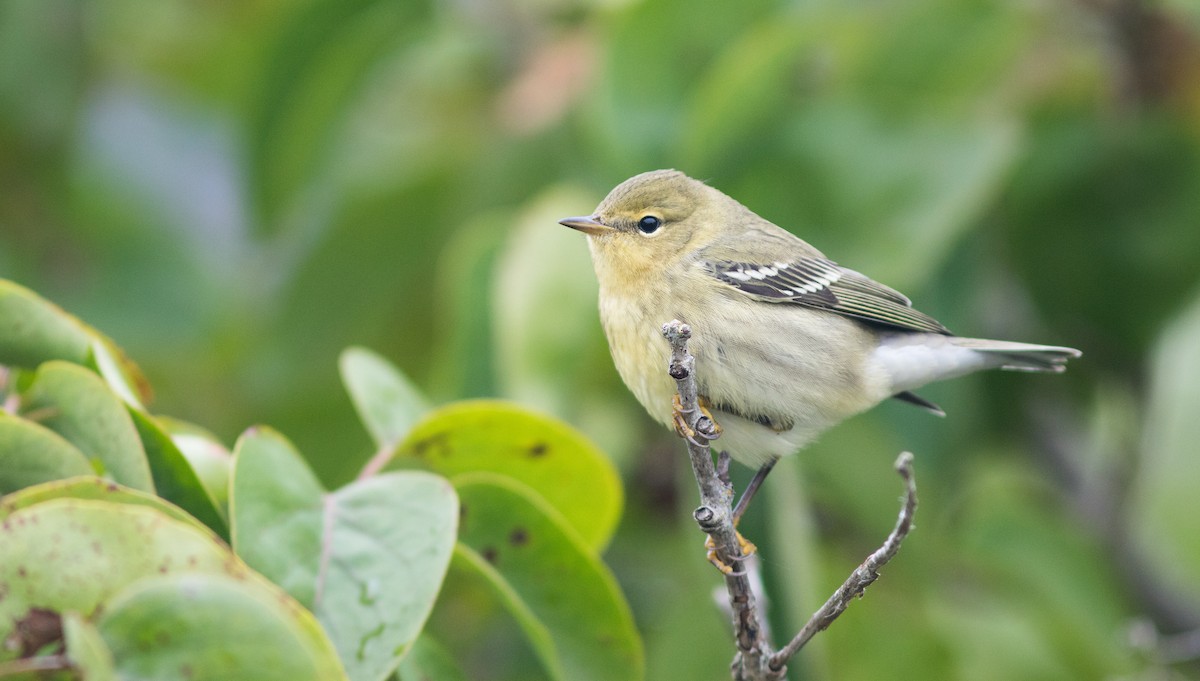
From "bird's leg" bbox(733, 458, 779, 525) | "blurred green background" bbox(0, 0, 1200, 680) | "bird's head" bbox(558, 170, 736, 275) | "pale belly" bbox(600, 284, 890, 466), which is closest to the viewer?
"pale belly" bbox(600, 284, 890, 466)

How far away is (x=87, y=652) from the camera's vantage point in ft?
4.83

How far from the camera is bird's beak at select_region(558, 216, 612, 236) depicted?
2.73m

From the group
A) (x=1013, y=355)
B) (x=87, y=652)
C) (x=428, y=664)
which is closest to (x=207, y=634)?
(x=87, y=652)

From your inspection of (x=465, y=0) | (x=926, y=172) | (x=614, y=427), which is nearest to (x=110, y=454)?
(x=614, y=427)

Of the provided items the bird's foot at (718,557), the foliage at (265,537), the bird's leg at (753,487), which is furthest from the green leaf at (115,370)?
the bird's leg at (753,487)

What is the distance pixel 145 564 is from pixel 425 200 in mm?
2924

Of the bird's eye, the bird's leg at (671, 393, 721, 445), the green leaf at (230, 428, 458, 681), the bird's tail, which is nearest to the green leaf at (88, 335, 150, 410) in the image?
the green leaf at (230, 428, 458, 681)

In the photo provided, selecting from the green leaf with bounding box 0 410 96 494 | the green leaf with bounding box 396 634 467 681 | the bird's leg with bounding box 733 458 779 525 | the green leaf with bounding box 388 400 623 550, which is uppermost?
the green leaf with bounding box 0 410 96 494

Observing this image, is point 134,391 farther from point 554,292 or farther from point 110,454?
point 554,292

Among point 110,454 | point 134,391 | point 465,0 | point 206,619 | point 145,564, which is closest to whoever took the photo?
point 206,619

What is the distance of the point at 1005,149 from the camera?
344 cm

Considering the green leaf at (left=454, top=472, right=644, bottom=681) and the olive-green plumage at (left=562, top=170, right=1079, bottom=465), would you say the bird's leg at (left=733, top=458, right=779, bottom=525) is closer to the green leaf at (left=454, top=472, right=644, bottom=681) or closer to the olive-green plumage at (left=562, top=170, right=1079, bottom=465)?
the olive-green plumage at (left=562, top=170, right=1079, bottom=465)

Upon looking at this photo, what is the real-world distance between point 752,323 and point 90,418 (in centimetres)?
144

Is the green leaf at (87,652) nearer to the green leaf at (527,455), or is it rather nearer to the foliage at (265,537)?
the foliage at (265,537)
